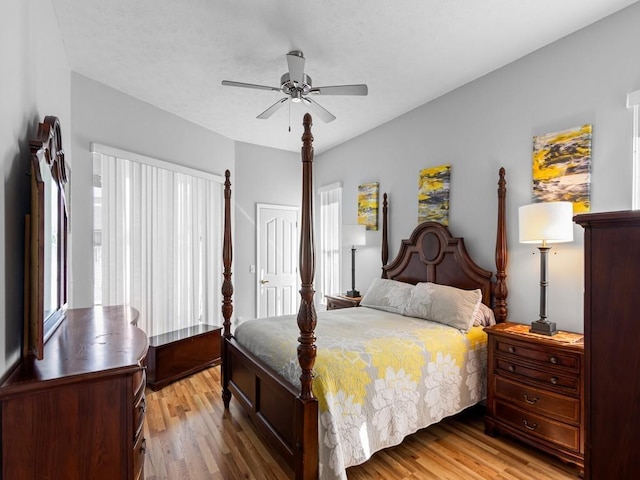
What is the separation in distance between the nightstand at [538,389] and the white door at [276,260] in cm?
343

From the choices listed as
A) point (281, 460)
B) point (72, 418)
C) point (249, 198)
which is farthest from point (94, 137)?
point (281, 460)

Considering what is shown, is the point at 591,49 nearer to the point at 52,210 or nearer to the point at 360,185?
the point at 360,185

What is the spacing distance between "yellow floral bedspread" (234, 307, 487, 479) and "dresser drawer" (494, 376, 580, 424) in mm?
241

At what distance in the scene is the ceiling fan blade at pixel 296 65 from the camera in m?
2.41

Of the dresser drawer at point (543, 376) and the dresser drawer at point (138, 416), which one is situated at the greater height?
the dresser drawer at point (138, 416)

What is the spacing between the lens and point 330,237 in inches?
211

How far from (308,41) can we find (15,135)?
1947 mm

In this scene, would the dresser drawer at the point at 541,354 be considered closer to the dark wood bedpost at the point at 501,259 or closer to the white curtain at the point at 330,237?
the dark wood bedpost at the point at 501,259

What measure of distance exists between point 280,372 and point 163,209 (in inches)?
101

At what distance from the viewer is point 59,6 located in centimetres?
220

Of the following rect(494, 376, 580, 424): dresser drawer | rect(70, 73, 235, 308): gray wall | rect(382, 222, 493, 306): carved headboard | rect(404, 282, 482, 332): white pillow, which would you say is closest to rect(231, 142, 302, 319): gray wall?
rect(70, 73, 235, 308): gray wall

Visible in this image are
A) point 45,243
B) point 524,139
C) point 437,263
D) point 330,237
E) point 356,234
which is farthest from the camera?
point 330,237

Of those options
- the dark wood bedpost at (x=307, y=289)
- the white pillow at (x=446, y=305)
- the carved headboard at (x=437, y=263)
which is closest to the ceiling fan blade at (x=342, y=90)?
the dark wood bedpost at (x=307, y=289)

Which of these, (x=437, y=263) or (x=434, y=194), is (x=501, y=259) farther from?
(x=434, y=194)
